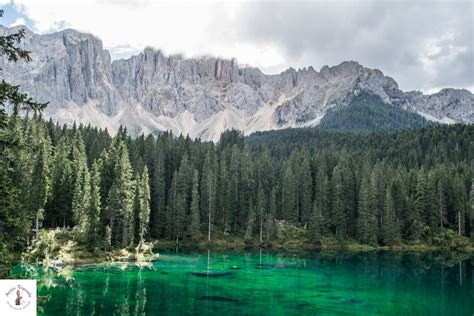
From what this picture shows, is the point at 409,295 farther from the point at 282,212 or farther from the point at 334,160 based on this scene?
the point at 334,160

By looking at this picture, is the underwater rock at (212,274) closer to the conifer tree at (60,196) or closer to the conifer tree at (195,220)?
the conifer tree at (60,196)

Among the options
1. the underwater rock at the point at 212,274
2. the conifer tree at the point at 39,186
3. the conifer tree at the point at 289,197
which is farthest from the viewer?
the conifer tree at the point at 289,197

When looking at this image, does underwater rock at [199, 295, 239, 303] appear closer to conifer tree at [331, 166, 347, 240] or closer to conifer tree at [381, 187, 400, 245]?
conifer tree at [331, 166, 347, 240]

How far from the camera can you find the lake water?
1527 inches

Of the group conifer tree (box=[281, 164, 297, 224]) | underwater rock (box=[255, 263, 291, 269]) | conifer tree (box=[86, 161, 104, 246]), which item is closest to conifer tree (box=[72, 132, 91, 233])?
conifer tree (box=[86, 161, 104, 246])

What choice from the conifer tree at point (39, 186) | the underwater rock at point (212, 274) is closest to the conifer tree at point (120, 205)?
the conifer tree at point (39, 186)

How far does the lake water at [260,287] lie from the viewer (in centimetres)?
3878

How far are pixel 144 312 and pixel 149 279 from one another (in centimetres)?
1579

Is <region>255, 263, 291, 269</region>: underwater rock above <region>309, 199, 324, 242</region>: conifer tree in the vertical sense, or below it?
below

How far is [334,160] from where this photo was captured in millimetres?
126125

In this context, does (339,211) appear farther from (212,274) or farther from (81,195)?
(81,195)

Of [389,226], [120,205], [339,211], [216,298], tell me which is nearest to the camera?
[216,298]

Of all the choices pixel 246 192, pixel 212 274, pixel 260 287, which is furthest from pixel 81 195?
pixel 246 192

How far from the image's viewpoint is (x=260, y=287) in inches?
1939
